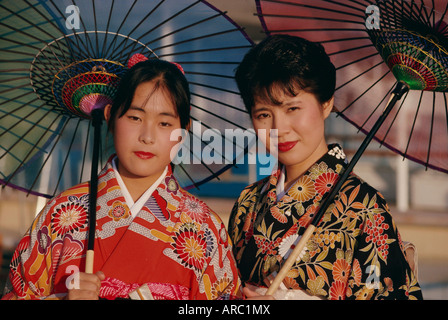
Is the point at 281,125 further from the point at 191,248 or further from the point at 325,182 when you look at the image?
the point at 191,248

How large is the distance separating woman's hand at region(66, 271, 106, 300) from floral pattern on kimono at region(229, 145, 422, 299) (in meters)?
0.72

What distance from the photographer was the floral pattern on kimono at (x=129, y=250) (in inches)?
94.3

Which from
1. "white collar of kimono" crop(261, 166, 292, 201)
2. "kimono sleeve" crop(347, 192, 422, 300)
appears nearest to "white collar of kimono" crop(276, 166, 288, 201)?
"white collar of kimono" crop(261, 166, 292, 201)

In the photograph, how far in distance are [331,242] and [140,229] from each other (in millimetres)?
812

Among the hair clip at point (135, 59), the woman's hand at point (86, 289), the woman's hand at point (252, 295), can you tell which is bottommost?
the woman's hand at point (86, 289)

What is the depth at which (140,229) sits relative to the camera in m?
2.44

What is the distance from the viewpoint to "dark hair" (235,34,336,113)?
2580 millimetres

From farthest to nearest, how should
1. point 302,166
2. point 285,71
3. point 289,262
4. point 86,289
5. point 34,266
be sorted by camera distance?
Result: 1. point 302,166
2. point 285,71
3. point 34,266
4. point 289,262
5. point 86,289

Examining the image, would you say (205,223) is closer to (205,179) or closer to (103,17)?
(205,179)

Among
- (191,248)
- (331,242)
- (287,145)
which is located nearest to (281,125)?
(287,145)

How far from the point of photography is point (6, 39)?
2.69m

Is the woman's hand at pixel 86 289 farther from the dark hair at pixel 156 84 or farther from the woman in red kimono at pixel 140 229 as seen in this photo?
the dark hair at pixel 156 84

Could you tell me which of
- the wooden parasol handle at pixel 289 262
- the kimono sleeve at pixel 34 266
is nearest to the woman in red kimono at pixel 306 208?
the wooden parasol handle at pixel 289 262

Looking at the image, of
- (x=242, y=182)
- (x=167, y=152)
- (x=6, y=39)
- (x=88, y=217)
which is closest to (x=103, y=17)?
(x=6, y=39)
